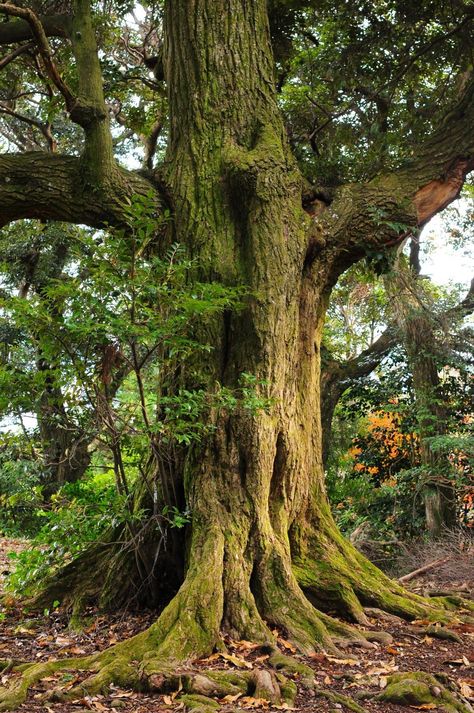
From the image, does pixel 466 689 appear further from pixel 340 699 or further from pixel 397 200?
pixel 397 200

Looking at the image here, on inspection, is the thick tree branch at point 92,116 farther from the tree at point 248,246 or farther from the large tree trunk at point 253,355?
the large tree trunk at point 253,355

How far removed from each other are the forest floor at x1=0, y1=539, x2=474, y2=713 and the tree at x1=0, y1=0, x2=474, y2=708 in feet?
0.59

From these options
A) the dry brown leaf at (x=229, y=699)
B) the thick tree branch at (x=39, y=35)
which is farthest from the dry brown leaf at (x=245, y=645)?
the thick tree branch at (x=39, y=35)

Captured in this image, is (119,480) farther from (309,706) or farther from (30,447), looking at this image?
(309,706)

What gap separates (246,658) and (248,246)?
3.09 meters

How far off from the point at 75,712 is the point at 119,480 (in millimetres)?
1775

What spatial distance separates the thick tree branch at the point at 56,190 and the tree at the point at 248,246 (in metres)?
0.01

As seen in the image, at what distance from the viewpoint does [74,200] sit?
542 centimetres

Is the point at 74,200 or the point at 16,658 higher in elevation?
the point at 74,200

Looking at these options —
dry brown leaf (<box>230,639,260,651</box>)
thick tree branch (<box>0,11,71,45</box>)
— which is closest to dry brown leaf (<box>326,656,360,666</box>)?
dry brown leaf (<box>230,639,260,651</box>)

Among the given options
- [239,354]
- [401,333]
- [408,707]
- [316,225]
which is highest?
[401,333]

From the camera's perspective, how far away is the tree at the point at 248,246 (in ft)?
15.3

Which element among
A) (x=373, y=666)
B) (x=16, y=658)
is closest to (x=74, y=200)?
(x=16, y=658)

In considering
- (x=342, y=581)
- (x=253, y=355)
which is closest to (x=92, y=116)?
(x=253, y=355)
